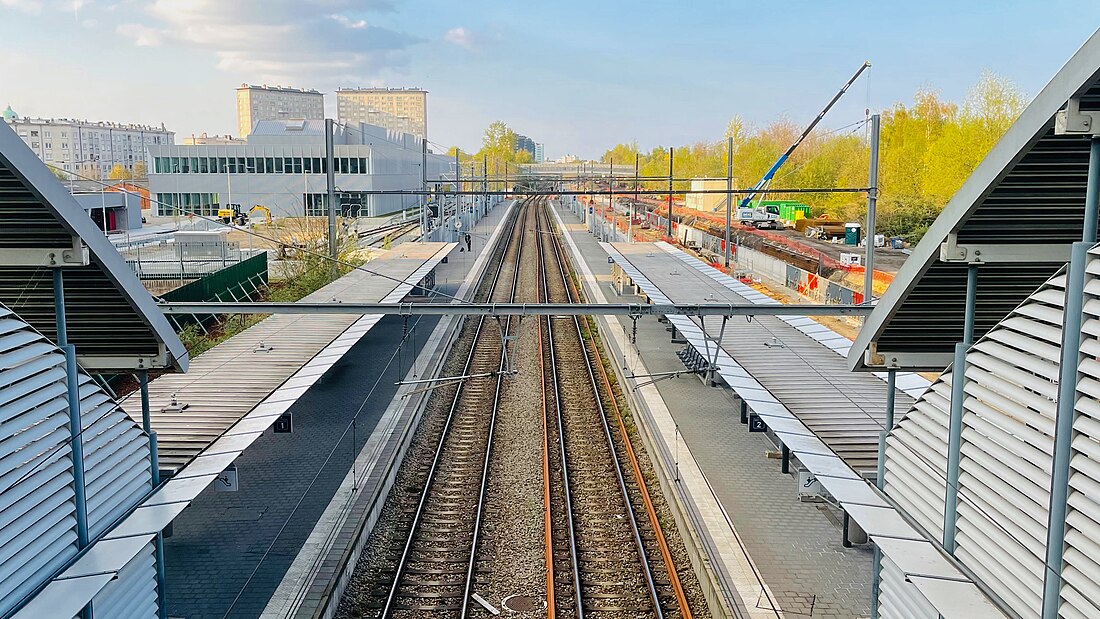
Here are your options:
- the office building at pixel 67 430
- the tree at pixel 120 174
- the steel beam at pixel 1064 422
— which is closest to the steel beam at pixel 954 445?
the steel beam at pixel 1064 422

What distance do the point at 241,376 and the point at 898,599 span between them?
1091 centimetres

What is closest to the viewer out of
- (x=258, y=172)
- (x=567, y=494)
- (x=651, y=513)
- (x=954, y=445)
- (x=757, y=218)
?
(x=954, y=445)

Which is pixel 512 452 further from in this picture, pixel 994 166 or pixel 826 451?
pixel 994 166

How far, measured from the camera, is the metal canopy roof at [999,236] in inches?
204

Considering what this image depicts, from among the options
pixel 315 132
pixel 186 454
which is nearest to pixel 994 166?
pixel 186 454

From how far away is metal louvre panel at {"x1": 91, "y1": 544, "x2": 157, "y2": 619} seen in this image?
677 centimetres

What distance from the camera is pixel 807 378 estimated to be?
1359cm

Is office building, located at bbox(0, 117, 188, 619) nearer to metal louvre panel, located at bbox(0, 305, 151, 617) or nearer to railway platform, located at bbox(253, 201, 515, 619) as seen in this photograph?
metal louvre panel, located at bbox(0, 305, 151, 617)

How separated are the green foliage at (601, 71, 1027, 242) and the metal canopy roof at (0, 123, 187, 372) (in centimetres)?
1892

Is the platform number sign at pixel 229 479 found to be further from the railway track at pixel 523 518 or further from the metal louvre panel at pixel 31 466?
the metal louvre panel at pixel 31 466

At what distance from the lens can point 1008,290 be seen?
25.5 feet

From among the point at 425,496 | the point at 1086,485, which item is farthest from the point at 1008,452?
the point at 425,496

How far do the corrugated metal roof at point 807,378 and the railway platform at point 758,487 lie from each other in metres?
0.03

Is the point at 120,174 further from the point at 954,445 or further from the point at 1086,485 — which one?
the point at 1086,485
